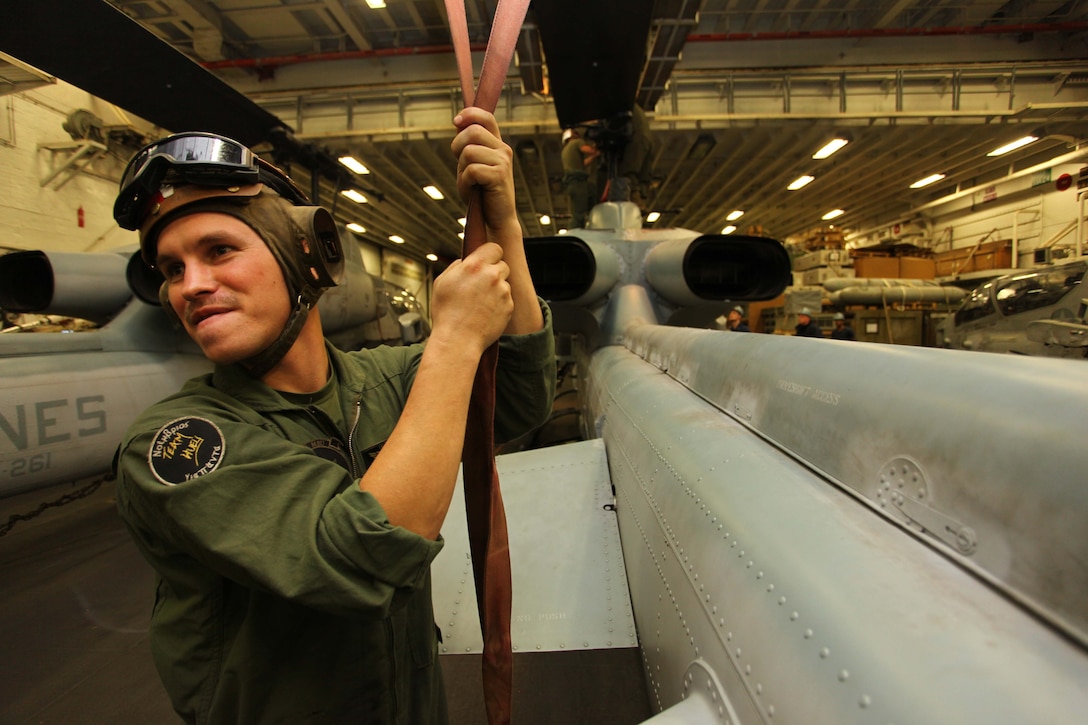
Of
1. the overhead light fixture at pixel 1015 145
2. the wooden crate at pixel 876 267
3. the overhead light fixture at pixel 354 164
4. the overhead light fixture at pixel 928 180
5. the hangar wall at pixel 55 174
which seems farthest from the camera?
the wooden crate at pixel 876 267

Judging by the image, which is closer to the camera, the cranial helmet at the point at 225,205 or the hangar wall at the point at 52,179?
the cranial helmet at the point at 225,205

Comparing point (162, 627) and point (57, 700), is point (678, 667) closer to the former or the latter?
point (162, 627)

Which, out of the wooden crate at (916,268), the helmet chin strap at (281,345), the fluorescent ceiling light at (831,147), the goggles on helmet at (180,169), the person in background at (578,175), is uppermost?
the fluorescent ceiling light at (831,147)

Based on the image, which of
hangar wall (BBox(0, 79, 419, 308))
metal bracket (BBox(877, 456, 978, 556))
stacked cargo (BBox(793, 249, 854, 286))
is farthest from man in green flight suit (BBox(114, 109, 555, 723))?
stacked cargo (BBox(793, 249, 854, 286))

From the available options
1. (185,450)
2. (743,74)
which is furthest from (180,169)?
(743,74)

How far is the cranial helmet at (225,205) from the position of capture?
3.04ft

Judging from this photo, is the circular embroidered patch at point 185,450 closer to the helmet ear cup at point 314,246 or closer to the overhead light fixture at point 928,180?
the helmet ear cup at point 314,246

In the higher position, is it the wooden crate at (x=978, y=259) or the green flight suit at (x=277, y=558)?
the wooden crate at (x=978, y=259)

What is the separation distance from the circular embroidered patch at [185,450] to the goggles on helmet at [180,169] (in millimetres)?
505

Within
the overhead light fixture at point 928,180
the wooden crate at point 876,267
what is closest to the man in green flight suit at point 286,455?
the overhead light fixture at point 928,180

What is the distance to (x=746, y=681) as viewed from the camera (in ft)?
2.55

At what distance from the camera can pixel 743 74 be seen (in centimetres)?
696

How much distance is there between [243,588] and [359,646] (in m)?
0.24

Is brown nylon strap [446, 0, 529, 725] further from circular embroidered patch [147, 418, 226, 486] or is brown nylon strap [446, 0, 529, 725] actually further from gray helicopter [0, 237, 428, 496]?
gray helicopter [0, 237, 428, 496]
